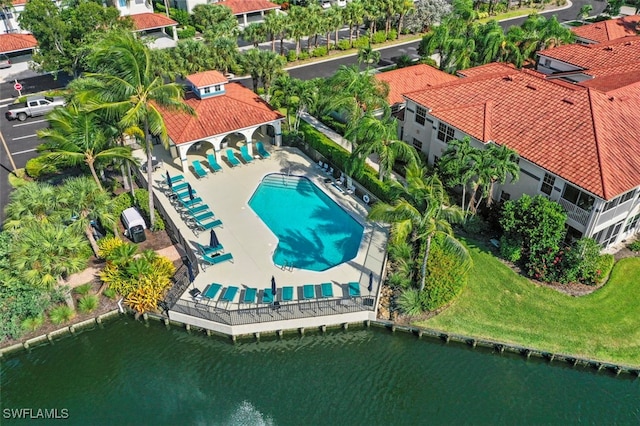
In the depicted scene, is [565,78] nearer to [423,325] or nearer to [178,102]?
[423,325]

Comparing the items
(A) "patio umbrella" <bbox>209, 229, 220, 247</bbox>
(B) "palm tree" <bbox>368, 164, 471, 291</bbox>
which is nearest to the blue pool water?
(A) "patio umbrella" <bbox>209, 229, 220, 247</bbox>

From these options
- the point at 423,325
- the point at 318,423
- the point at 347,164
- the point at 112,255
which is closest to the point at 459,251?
the point at 423,325

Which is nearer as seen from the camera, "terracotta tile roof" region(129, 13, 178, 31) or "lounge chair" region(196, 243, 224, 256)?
"lounge chair" region(196, 243, 224, 256)

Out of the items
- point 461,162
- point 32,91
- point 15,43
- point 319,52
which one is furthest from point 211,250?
point 15,43

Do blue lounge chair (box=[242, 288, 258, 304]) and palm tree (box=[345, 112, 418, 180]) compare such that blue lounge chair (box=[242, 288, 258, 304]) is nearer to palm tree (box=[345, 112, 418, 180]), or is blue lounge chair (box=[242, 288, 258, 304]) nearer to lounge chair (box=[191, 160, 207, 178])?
palm tree (box=[345, 112, 418, 180])

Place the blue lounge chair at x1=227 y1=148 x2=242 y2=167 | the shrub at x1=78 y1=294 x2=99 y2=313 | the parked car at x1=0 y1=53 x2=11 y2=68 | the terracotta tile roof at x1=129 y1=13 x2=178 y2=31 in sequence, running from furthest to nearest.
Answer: the terracotta tile roof at x1=129 y1=13 x2=178 y2=31 → the parked car at x1=0 y1=53 x2=11 y2=68 → the blue lounge chair at x1=227 y1=148 x2=242 y2=167 → the shrub at x1=78 y1=294 x2=99 y2=313

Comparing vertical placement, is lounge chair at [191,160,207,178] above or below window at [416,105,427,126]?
below
